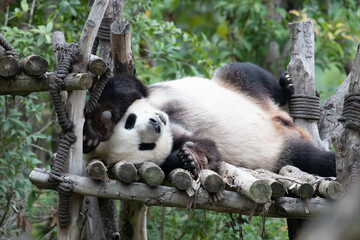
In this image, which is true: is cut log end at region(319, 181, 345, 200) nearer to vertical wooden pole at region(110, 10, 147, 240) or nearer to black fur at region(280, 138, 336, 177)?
black fur at region(280, 138, 336, 177)

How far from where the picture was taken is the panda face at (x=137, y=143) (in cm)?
281

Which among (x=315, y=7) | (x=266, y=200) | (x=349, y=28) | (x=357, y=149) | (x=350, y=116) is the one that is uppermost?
(x=315, y=7)

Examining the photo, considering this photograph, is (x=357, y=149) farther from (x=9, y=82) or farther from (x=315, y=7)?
(x=315, y=7)

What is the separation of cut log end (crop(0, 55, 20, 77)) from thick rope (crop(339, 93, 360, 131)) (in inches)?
66.7

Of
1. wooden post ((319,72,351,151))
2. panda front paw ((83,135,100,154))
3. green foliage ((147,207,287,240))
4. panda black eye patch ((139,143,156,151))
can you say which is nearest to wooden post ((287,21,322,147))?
wooden post ((319,72,351,151))

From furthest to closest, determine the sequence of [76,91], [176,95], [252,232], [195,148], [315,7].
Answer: [315,7], [252,232], [176,95], [195,148], [76,91]

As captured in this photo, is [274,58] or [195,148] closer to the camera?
[195,148]

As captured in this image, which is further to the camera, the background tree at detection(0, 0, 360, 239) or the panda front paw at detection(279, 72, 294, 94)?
the background tree at detection(0, 0, 360, 239)

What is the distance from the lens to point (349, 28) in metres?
6.05

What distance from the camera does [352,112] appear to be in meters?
2.49

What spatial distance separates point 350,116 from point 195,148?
0.85 m

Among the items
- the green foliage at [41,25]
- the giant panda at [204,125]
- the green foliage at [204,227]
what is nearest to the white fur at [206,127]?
the giant panda at [204,125]

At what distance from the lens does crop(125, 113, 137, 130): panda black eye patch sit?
2.88 m

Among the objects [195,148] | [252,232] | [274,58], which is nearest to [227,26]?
[274,58]
